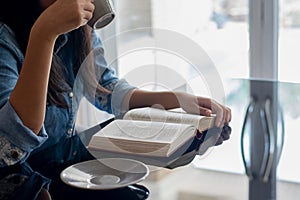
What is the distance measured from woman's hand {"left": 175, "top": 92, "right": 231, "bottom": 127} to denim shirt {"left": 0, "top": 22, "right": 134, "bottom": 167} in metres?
0.18

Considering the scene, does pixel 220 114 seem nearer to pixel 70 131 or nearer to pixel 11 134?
pixel 70 131

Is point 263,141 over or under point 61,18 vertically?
under

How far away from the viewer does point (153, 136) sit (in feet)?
3.43

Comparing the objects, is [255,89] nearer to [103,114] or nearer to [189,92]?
[189,92]

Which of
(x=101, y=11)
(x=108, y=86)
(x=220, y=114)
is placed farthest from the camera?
(x=108, y=86)

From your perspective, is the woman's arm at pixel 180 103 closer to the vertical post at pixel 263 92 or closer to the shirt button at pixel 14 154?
the vertical post at pixel 263 92

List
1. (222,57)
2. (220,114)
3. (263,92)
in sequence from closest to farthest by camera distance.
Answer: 1. (220,114)
2. (263,92)
3. (222,57)

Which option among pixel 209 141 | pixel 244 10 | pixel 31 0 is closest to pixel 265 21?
pixel 244 10

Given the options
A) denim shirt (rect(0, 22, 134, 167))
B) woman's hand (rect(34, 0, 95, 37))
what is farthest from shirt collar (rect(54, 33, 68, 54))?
woman's hand (rect(34, 0, 95, 37))

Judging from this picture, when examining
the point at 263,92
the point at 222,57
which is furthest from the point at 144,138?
the point at 222,57

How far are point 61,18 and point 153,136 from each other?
33 centimetres

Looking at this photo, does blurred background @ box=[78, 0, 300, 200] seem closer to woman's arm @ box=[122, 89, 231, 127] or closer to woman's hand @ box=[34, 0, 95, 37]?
woman's arm @ box=[122, 89, 231, 127]

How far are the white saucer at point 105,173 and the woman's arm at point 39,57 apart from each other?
4.9 inches

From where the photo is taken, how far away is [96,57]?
55.4 inches
